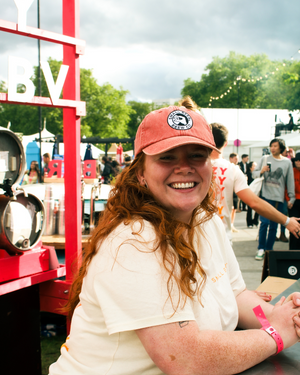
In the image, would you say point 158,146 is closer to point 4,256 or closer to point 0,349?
point 4,256

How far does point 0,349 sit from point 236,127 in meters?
24.9

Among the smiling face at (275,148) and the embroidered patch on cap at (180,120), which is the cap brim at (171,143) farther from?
the smiling face at (275,148)

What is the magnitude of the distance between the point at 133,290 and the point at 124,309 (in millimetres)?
59

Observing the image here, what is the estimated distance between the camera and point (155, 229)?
3.67 ft

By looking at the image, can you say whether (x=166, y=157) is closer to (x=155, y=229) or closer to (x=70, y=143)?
(x=155, y=229)

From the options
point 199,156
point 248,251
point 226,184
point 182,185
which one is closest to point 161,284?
point 182,185

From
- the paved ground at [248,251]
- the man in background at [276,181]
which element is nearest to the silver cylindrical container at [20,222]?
the paved ground at [248,251]

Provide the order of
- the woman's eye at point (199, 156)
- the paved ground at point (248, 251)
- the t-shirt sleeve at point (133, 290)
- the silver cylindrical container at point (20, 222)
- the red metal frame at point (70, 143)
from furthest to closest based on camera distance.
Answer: the paved ground at point (248, 251) → the red metal frame at point (70, 143) → the silver cylindrical container at point (20, 222) → the woman's eye at point (199, 156) → the t-shirt sleeve at point (133, 290)

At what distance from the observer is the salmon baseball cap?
1.18 metres

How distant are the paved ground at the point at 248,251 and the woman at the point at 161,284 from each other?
147 inches

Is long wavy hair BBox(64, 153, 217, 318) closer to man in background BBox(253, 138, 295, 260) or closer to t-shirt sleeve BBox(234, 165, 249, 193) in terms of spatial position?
t-shirt sleeve BBox(234, 165, 249, 193)

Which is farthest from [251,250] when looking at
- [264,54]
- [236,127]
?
[264,54]

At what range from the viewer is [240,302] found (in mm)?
1561

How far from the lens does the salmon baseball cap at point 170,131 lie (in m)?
1.18
